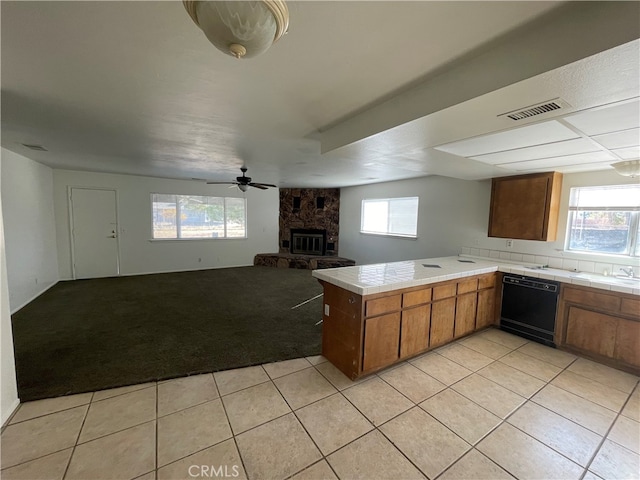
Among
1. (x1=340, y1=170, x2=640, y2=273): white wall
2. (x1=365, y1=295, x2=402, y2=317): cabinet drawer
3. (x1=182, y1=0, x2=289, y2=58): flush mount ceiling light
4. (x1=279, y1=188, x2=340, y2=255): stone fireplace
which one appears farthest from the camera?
(x1=279, y1=188, x2=340, y2=255): stone fireplace

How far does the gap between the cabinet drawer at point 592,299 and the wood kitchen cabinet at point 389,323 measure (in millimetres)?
991

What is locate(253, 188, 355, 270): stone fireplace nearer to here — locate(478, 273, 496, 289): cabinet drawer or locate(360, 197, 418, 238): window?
locate(360, 197, 418, 238): window

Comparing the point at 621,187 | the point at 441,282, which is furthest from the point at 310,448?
the point at 621,187

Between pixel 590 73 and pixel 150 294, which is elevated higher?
pixel 590 73

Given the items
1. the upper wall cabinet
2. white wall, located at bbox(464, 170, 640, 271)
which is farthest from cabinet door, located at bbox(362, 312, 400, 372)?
white wall, located at bbox(464, 170, 640, 271)

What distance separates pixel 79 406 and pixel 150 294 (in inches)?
124

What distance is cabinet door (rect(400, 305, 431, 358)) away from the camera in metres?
2.67

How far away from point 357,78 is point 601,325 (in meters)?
3.61

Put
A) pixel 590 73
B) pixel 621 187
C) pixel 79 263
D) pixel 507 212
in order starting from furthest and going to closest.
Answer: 1. pixel 79 263
2. pixel 507 212
3. pixel 621 187
4. pixel 590 73

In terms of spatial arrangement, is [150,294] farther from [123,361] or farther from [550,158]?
[550,158]

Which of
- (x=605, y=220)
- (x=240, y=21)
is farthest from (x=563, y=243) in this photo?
(x=240, y=21)

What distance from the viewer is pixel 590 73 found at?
4.06ft

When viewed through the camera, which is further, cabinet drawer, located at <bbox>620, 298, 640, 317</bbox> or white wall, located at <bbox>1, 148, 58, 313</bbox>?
white wall, located at <bbox>1, 148, 58, 313</bbox>

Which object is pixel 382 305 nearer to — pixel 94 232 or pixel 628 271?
pixel 628 271
